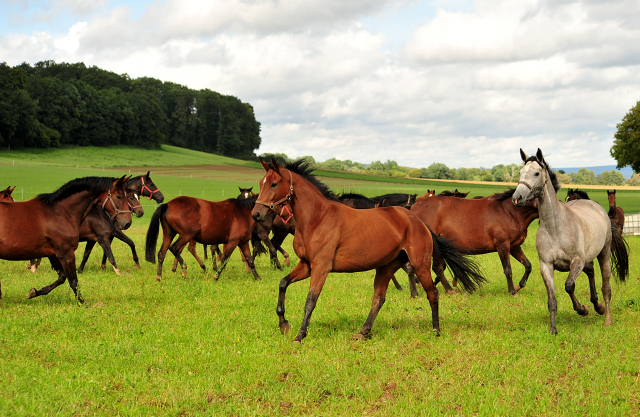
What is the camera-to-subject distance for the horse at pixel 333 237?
678cm

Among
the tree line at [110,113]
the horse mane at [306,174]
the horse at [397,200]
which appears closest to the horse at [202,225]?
the horse at [397,200]

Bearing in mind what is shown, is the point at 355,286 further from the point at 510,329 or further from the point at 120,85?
the point at 120,85

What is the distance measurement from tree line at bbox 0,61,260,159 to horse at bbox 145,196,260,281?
6867 centimetres

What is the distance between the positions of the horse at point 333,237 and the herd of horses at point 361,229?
1 centimetres

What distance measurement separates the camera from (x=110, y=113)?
9000cm

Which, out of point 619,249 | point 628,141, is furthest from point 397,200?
point 628,141

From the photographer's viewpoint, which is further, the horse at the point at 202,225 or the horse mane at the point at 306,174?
the horse at the point at 202,225

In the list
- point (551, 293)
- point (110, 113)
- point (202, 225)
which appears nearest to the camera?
point (551, 293)

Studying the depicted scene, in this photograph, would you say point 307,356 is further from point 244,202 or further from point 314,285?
point 244,202

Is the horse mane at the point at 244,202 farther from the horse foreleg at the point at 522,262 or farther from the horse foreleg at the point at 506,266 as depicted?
the horse foreleg at the point at 522,262

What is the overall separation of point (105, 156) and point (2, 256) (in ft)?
257

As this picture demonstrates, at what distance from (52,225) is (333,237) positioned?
211 inches

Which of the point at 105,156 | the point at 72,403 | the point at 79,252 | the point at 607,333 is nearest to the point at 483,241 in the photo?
the point at 607,333

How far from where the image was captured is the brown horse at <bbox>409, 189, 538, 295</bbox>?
35.7ft
